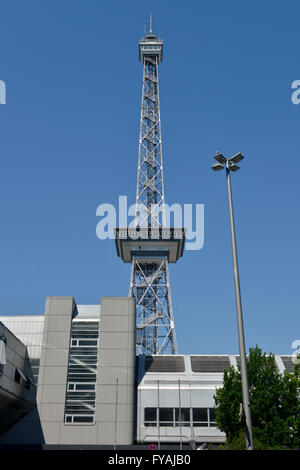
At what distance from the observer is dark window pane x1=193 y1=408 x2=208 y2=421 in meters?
51.1

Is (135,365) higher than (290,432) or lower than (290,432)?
higher

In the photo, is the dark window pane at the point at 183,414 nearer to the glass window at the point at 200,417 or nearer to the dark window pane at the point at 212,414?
the glass window at the point at 200,417

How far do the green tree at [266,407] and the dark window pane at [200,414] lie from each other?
15.0m

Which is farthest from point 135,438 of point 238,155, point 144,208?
point 144,208

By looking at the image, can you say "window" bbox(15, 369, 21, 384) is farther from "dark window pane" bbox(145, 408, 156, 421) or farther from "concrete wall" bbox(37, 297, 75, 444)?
"dark window pane" bbox(145, 408, 156, 421)

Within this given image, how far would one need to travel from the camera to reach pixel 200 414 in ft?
169

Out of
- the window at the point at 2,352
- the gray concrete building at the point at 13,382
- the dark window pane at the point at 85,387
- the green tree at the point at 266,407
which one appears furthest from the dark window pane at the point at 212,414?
the window at the point at 2,352

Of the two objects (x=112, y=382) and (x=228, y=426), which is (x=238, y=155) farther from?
(x=112, y=382)

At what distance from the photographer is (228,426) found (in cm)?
3597

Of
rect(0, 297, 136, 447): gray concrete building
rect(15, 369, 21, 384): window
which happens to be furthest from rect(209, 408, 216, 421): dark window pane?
rect(15, 369, 21, 384): window

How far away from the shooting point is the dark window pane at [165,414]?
51375mm

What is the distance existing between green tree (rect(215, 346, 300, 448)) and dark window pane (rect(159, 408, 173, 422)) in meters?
15.7
